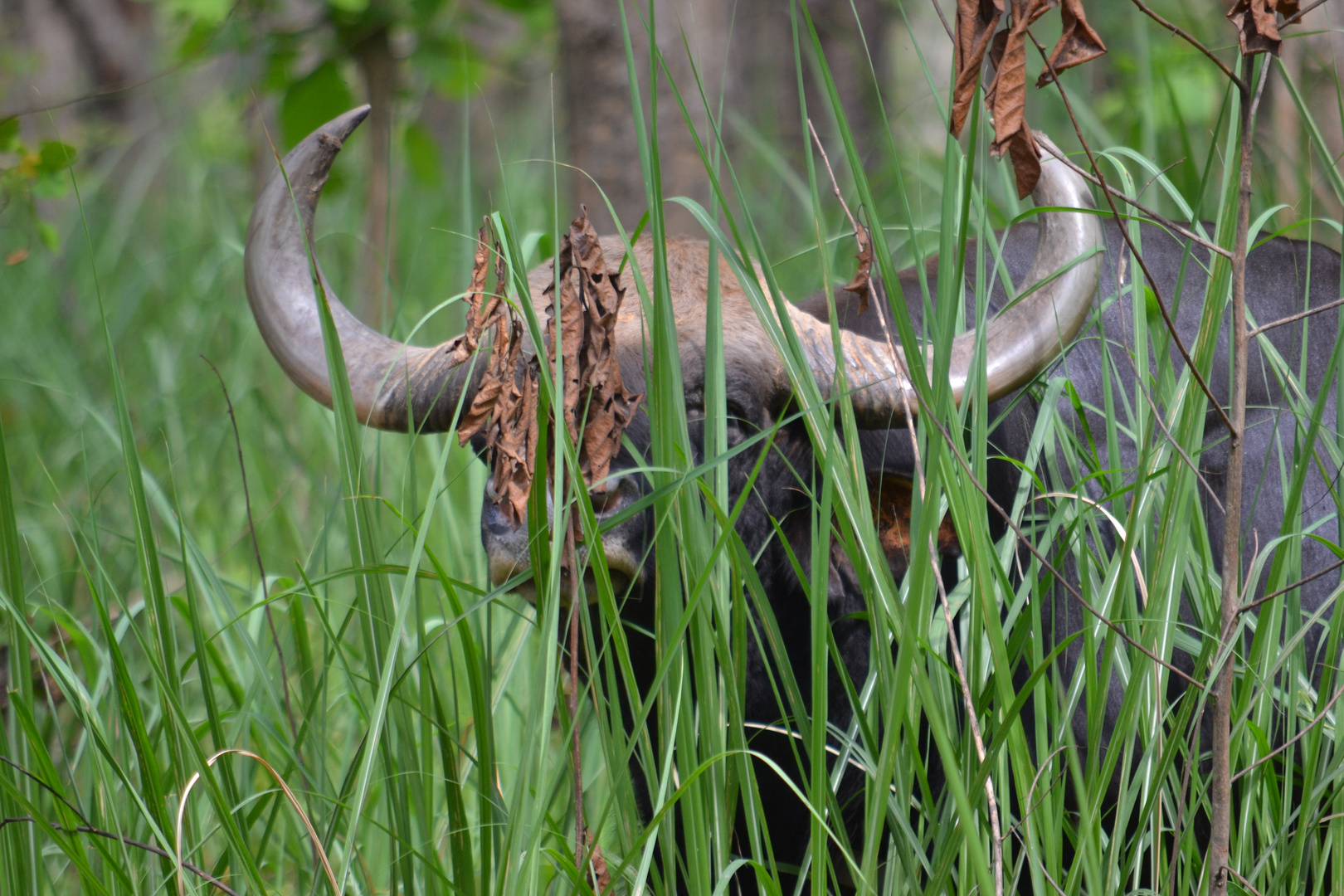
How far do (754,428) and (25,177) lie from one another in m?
2.01

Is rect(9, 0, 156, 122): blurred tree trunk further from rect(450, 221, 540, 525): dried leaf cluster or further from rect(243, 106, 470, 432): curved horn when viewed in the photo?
rect(450, 221, 540, 525): dried leaf cluster

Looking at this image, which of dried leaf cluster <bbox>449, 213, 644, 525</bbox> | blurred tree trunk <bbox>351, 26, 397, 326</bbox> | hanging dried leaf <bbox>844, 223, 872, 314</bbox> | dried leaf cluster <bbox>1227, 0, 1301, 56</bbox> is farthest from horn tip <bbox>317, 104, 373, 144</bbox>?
blurred tree trunk <bbox>351, 26, 397, 326</bbox>

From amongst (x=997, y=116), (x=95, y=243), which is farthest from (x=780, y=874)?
(x=95, y=243)

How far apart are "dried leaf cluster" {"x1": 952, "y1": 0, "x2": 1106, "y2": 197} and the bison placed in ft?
2.12

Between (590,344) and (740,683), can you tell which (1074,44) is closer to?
(590,344)

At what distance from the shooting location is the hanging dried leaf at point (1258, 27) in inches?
41.5

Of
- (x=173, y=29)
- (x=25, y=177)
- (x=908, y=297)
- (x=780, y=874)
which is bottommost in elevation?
(x=780, y=874)

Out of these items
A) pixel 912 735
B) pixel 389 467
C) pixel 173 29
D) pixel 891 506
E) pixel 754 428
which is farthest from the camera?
pixel 173 29

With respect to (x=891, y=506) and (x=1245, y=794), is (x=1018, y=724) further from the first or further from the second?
(x=891, y=506)

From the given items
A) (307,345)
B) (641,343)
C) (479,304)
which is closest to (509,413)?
(479,304)

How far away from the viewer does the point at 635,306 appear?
7.43 ft

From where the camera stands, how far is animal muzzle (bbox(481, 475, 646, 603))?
1.68 m

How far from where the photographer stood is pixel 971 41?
1045mm

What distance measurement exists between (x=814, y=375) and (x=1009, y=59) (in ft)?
3.51
